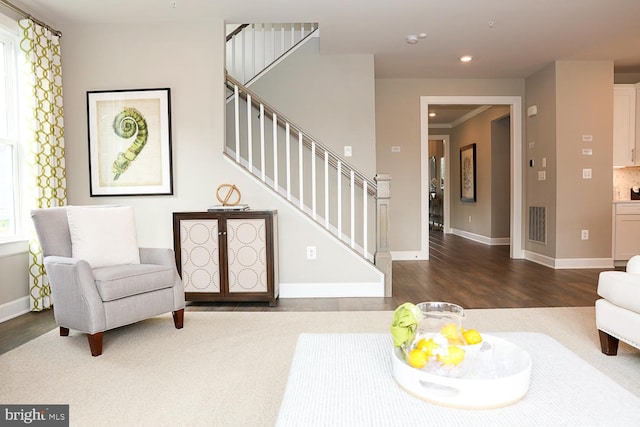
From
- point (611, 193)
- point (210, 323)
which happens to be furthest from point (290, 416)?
point (611, 193)

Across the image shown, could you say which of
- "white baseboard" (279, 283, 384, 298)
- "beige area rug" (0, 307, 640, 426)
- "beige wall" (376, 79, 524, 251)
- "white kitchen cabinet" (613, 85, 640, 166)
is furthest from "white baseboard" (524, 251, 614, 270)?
"white baseboard" (279, 283, 384, 298)

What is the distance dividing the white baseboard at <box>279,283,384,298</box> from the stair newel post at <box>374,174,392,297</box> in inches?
4.3

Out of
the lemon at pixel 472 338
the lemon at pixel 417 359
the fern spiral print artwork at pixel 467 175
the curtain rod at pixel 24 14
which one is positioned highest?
the curtain rod at pixel 24 14

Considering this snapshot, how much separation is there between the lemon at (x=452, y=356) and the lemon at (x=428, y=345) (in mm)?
25

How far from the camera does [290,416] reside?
3.59 feet

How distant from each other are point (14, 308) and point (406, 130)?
5.13m

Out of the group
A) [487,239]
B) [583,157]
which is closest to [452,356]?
[583,157]

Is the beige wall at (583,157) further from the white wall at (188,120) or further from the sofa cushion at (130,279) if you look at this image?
the sofa cushion at (130,279)

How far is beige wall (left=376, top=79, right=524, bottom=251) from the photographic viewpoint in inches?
244

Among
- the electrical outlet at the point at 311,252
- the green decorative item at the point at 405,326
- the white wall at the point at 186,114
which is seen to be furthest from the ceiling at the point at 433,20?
the green decorative item at the point at 405,326

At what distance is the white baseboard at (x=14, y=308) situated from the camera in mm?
3389

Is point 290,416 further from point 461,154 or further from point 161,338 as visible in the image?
point 461,154

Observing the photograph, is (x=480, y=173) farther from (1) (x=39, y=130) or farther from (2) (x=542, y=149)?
(1) (x=39, y=130)

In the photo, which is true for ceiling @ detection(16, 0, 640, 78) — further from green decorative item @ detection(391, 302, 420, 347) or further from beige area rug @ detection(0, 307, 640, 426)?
green decorative item @ detection(391, 302, 420, 347)
